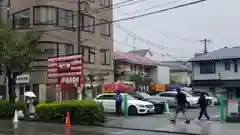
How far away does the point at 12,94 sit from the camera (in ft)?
91.9

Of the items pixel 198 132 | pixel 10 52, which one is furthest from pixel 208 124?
pixel 10 52

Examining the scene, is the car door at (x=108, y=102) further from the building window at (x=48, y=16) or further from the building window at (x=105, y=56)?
the building window at (x=105, y=56)

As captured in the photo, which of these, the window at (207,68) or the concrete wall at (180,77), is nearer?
the window at (207,68)

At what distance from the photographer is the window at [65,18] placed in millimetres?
36875

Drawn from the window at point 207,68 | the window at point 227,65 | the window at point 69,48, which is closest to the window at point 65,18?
the window at point 69,48

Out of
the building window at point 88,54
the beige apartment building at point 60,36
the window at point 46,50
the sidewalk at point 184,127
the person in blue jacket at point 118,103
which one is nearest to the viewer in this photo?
the sidewalk at point 184,127

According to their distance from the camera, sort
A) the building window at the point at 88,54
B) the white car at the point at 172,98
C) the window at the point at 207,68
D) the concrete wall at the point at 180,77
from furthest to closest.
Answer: the concrete wall at the point at 180,77 < the window at the point at 207,68 < the building window at the point at 88,54 < the white car at the point at 172,98

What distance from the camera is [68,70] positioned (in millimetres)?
25281

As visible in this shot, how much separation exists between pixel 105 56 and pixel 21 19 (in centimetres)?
975

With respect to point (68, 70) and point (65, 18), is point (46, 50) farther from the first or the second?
point (68, 70)

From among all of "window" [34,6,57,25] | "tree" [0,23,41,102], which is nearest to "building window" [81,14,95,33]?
"window" [34,6,57,25]

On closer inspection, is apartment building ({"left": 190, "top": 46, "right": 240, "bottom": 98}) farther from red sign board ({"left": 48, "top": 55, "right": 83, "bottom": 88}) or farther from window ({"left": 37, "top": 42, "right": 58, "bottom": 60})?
red sign board ({"left": 48, "top": 55, "right": 83, "bottom": 88})

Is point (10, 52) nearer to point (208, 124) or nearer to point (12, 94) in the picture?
point (12, 94)

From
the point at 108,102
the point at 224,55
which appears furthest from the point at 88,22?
the point at 224,55
